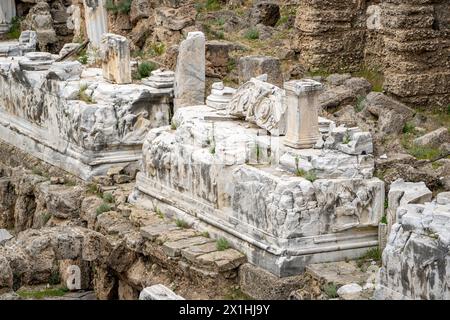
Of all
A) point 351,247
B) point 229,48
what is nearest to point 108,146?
point 229,48

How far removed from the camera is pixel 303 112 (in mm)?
17016

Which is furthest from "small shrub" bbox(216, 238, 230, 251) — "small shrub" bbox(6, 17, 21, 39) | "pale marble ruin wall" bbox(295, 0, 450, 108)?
"small shrub" bbox(6, 17, 21, 39)

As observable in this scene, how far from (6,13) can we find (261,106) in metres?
15.7

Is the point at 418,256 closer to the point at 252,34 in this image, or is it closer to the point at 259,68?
the point at 259,68

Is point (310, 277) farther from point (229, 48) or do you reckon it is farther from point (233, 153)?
point (229, 48)

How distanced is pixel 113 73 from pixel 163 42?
2.14m

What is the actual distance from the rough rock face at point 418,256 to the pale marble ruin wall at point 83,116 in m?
6.85

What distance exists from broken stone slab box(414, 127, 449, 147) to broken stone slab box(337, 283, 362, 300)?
364 centimetres

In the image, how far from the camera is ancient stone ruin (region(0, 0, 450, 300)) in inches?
646

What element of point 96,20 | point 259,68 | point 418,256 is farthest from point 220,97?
point 96,20

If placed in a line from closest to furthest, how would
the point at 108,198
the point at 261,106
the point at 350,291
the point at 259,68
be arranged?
the point at 350,291 → the point at 261,106 → the point at 108,198 → the point at 259,68

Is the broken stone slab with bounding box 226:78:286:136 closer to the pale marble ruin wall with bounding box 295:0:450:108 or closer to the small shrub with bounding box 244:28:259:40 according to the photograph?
the pale marble ruin wall with bounding box 295:0:450:108

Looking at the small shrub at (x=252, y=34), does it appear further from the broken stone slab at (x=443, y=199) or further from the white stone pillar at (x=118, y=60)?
the broken stone slab at (x=443, y=199)

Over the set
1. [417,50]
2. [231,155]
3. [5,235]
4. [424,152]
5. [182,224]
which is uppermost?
[417,50]
